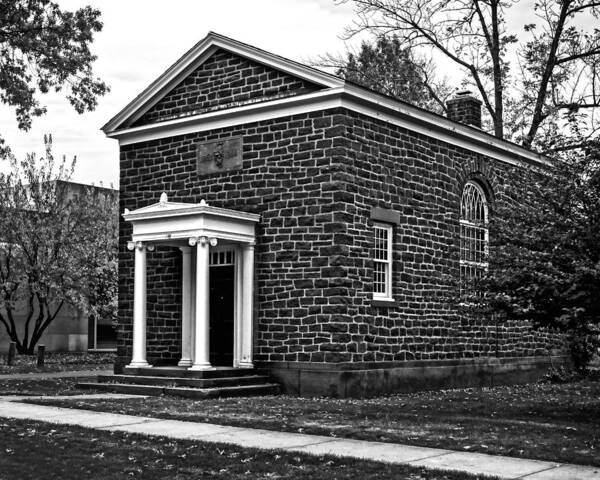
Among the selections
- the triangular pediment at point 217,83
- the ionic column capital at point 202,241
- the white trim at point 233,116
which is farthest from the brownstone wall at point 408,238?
the ionic column capital at point 202,241

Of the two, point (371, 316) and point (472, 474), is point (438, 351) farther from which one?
point (472, 474)

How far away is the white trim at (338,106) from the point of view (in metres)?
18.8

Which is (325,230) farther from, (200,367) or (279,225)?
(200,367)

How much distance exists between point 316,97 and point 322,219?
8.30 ft

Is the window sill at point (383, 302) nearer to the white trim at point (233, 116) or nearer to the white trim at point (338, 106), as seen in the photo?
the white trim at point (338, 106)

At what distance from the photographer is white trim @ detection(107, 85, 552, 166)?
18781mm

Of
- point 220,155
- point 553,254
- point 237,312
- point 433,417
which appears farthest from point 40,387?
point 553,254

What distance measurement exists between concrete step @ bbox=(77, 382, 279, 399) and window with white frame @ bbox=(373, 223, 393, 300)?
309 centimetres

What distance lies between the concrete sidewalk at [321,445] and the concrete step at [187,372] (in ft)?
11.9

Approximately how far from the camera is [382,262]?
19.6 metres

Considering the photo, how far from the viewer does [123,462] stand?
1005 centimetres

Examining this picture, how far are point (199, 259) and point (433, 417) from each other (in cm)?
607

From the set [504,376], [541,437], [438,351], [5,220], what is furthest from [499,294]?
[5,220]

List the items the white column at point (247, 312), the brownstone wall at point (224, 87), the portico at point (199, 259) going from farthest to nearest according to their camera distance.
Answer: the brownstone wall at point (224, 87) < the white column at point (247, 312) < the portico at point (199, 259)
